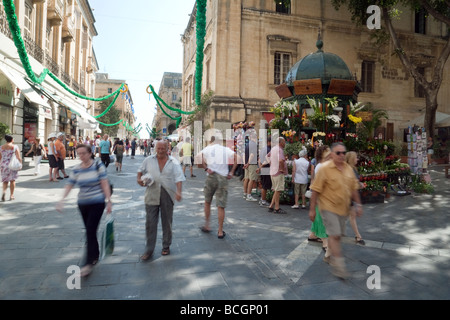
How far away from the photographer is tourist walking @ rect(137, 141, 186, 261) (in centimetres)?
441

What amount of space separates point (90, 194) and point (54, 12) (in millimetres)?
20710

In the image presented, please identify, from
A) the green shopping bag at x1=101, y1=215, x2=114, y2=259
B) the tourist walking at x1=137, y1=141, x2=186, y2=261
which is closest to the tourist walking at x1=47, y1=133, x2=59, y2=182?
the tourist walking at x1=137, y1=141, x2=186, y2=261

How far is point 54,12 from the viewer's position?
19781 millimetres

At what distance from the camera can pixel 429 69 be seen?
22.8 m

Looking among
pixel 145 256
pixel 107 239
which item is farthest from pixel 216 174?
pixel 107 239

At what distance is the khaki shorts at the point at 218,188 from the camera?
5.48 metres

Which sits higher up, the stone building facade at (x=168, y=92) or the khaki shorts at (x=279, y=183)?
the stone building facade at (x=168, y=92)

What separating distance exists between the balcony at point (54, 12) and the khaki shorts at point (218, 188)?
65.1 ft

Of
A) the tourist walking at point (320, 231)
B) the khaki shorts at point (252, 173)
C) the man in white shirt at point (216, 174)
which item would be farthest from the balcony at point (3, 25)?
the tourist walking at point (320, 231)

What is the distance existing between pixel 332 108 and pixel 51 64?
18848 millimetres

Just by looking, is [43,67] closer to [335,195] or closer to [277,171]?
[277,171]

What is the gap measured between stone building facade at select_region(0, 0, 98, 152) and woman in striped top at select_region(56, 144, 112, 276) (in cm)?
1097

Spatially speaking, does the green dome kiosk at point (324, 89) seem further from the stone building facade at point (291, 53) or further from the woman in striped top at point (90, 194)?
the stone building facade at point (291, 53)

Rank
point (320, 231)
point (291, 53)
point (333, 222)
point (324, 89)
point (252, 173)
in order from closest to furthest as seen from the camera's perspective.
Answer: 1. point (333, 222)
2. point (320, 231)
3. point (252, 173)
4. point (324, 89)
5. point (291, 53)
